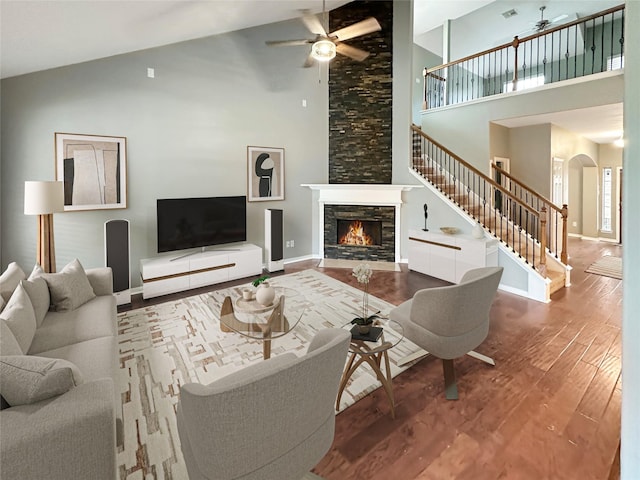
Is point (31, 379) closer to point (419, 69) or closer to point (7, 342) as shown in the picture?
point (7, 342)

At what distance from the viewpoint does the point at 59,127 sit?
3.99 metres

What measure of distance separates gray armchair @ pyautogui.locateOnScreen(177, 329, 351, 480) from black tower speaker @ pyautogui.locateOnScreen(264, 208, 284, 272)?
4.28 metres

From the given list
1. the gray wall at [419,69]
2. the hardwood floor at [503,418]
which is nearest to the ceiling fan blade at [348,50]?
the gray wall at [419,69]

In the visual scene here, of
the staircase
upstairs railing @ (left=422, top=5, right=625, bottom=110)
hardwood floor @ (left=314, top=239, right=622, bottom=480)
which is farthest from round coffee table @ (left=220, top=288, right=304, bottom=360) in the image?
upstairs railing @ (left=422, top=5, right=625, bottom=110)

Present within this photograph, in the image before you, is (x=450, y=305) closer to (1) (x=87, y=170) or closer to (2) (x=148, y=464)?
(2) (x=148, y=464)

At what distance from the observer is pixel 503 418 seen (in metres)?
2.20

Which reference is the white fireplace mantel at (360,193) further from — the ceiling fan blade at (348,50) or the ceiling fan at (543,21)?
the ceiling fan at (543,21)

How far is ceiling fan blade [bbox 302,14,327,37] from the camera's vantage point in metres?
6.08

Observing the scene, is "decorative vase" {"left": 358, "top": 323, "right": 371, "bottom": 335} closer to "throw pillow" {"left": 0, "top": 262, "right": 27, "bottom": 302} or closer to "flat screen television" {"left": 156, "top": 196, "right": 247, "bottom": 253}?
"throw pillow" {"left": 0, "top": 262, "right": 27, "bottom": 302}

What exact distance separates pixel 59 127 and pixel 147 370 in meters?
3.19

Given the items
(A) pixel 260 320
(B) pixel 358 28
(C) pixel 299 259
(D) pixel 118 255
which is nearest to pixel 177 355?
(A) pixel 260 320

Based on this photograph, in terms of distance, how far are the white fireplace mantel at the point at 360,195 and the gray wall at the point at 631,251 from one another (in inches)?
201

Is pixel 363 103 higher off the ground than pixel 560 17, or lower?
lower

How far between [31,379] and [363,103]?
6236 mm
